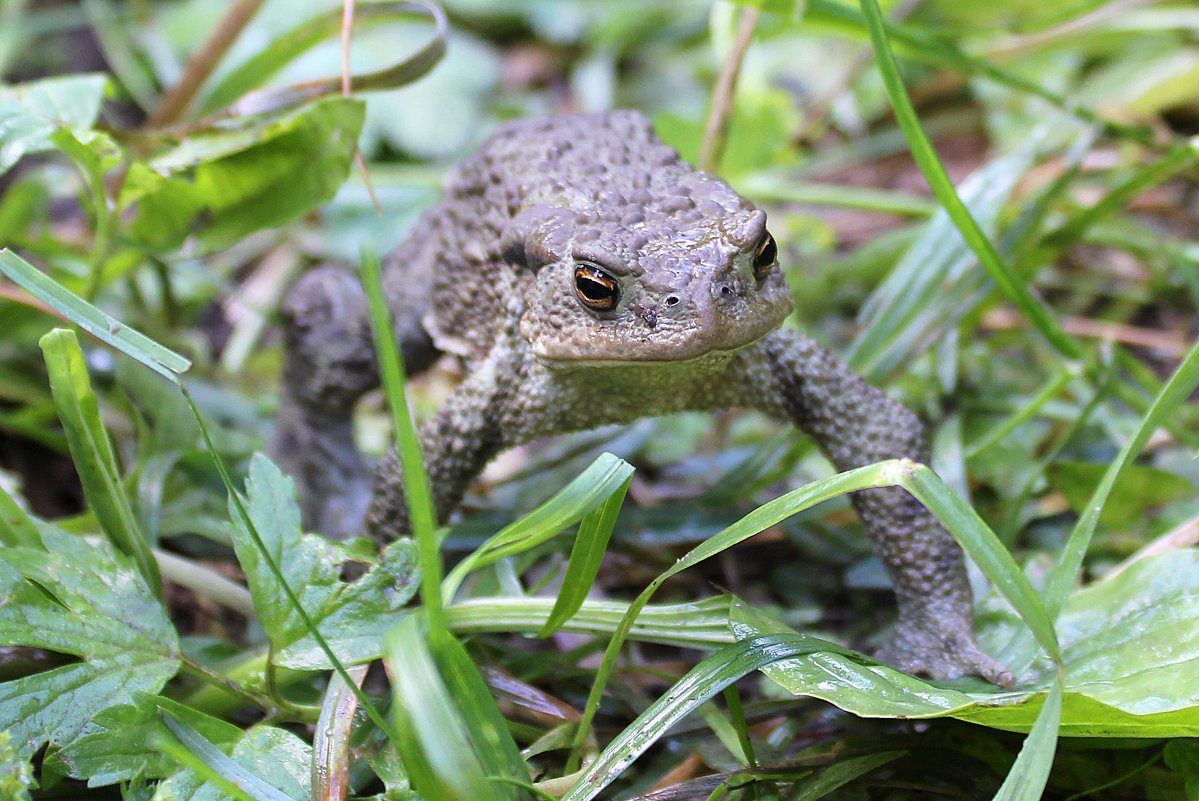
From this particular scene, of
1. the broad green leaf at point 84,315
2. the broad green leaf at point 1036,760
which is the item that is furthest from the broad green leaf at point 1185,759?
the broad green leaf at point 84,315

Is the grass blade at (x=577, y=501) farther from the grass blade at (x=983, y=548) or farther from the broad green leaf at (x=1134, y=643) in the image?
the broad green leaf at (x=1134, y=643)

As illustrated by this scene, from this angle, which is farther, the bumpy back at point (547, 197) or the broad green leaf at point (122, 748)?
the bumpy back at point (547, 197)

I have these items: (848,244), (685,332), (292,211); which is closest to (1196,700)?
(685,332)

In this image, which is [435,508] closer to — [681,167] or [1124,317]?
[681,167]

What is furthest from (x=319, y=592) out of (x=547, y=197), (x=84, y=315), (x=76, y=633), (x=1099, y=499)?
(x=1099, y=499)

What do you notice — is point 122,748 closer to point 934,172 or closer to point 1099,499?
point 1099,499

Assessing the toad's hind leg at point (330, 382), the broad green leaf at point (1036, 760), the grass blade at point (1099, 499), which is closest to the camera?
the broad green leaf at point (1036, 760)

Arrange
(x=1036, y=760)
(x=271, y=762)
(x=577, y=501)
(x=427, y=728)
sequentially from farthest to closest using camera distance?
(x=271, y=762) < (x=577, y=501) < (x=1036, y=760) < (x=427, y=728)
